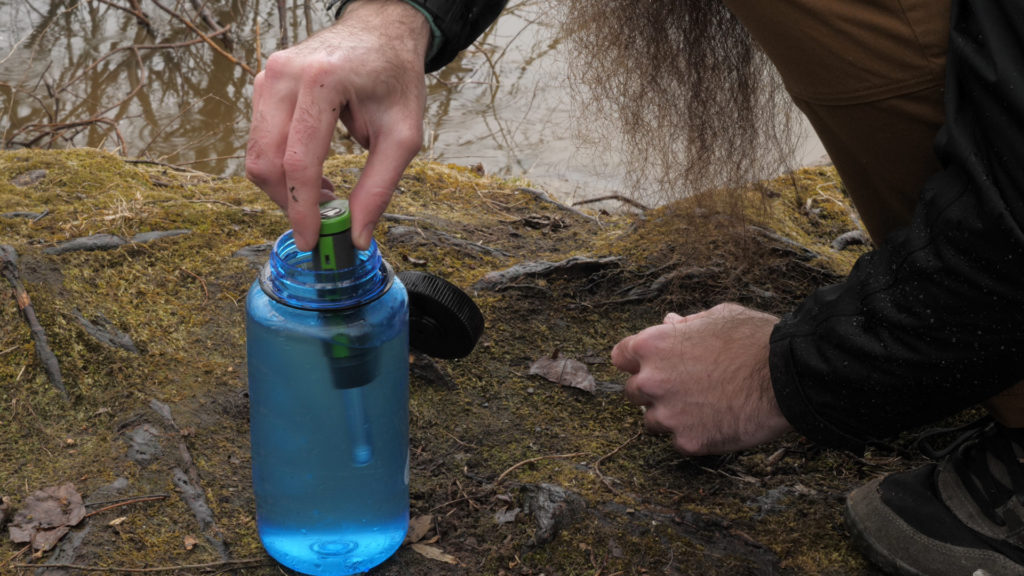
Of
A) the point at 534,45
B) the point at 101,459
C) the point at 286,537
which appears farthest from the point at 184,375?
the point at 534,45

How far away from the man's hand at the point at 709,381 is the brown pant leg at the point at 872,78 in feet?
1.24

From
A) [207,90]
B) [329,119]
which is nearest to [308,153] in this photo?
[329,119]

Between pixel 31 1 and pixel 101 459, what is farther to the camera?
pixel 31 1

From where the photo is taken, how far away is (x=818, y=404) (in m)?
1.67

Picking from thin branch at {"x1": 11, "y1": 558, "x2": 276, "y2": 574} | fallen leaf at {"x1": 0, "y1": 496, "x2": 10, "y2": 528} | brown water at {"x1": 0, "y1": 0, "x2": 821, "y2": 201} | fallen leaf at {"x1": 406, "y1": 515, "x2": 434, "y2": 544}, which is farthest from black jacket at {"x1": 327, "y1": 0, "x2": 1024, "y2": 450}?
brown water at {"x1": 0, "y1": 0, "x2": 821, "y2": 201}

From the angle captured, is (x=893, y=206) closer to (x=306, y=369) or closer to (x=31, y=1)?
(x=306, y=369)

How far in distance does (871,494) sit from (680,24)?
124 centimetres

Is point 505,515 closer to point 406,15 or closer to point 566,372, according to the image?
point 566,372

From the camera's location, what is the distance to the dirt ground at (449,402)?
1.73 m

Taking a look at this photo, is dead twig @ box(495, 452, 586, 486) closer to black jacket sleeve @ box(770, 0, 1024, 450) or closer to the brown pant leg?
black jacket sleeve @ box(770, 0, 1024, 450)

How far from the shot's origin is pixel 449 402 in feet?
6.93

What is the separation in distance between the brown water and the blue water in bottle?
282cm

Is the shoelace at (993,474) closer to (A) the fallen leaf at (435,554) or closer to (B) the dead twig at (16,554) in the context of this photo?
(A) the fallen leaf at (435,554)

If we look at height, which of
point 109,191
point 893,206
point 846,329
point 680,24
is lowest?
point 109,191
